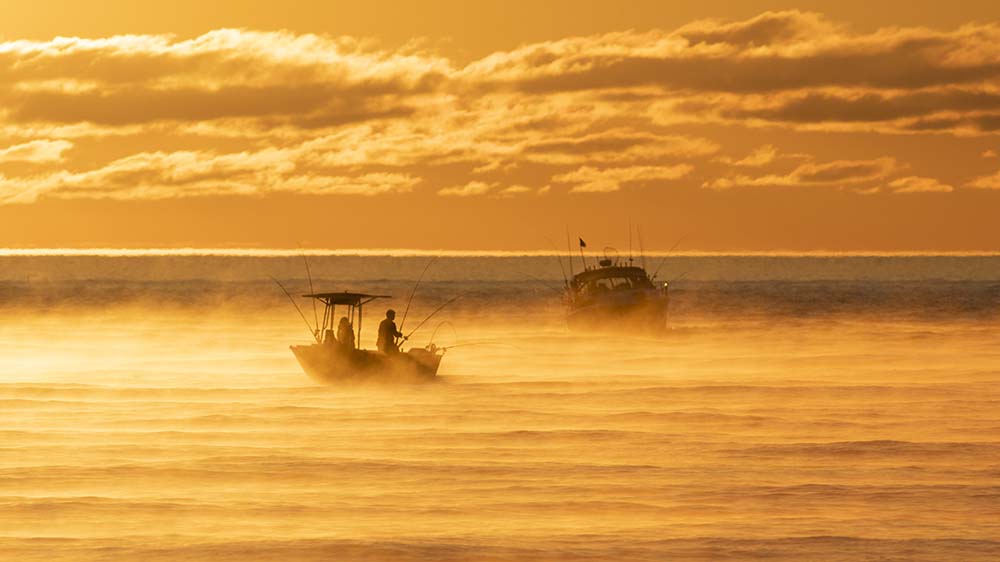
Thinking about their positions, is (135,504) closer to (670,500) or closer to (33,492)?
(33,492)

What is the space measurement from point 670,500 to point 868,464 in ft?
16.6

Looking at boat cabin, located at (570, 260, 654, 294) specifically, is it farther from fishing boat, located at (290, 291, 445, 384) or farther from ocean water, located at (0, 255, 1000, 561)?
fishing boat, located at (290, 291, 445, 384)

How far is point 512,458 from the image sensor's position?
26578 millimetres

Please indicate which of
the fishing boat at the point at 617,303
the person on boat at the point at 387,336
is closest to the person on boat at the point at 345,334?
the person on boat at the point at 387,336

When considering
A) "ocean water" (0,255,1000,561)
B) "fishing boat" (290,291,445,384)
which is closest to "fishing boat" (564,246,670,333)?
"ocean water" (0,255,1000,561)

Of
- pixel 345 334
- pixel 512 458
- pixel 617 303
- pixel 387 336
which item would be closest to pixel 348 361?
pixel 345 334

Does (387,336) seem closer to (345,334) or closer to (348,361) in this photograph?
(345,334)

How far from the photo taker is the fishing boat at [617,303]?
65188 millimetres

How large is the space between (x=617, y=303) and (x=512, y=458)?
39178 millimetres

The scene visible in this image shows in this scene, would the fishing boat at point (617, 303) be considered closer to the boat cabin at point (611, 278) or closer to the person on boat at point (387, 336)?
the boat cabin at point (611, 278)

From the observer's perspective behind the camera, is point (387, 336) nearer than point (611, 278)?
Yes

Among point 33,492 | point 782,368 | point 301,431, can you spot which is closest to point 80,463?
point 33,492

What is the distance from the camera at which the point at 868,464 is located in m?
25.9

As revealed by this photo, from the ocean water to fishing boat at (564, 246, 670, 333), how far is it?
30.5 ft
